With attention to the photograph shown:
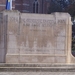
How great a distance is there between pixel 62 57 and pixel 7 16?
3.55m

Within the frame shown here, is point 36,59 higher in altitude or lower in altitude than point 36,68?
higher

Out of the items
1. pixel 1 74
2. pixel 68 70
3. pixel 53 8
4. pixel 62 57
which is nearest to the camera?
pixel 1 74

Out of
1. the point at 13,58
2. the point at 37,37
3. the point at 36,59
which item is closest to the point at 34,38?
the point at 37,37

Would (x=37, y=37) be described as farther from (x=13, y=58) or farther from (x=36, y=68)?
(x=36, y=68)

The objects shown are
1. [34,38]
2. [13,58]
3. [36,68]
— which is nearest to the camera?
[36,68]

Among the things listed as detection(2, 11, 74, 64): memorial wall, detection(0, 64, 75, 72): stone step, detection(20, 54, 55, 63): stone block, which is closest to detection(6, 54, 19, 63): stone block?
detection(2, 11, 74, 64): memorial wall

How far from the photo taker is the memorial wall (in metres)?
16.5

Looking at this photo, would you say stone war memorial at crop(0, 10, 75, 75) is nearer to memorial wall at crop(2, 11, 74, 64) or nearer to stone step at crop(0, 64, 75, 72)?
memorial wall at crop(2, 11, 74, 64)

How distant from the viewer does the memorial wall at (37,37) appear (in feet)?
54.0

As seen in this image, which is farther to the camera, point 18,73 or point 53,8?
point 53,8

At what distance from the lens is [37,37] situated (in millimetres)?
16594

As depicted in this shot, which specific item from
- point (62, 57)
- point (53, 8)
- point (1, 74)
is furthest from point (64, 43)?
point (53, 8)

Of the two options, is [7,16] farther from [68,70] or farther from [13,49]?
[68,70]

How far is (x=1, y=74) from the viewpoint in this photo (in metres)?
14.2
